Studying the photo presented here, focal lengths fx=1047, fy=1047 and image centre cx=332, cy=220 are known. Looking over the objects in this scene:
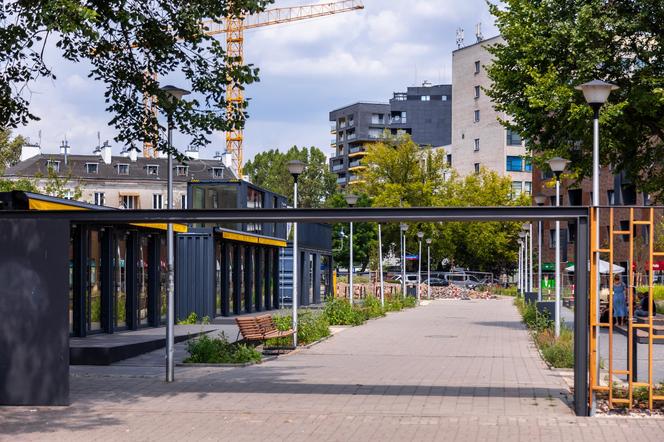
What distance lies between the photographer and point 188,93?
15.9 metres

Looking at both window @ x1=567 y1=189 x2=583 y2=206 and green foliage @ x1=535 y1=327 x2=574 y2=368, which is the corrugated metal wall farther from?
window @ x1=567 y1=189 x2=583 y2=206

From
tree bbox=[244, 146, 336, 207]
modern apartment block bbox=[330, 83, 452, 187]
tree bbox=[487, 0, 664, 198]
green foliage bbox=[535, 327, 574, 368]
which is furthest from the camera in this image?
modern apartment block bbox=[330, 83, 452, 187]

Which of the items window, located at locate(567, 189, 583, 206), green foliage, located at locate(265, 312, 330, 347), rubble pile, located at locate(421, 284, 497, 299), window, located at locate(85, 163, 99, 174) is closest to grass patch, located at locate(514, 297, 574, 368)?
green foliage, located at locate(265, 312, 330, 347)

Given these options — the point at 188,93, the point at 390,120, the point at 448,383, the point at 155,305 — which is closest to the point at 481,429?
the point at 448,383

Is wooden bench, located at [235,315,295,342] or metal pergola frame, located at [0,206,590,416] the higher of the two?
metal pergola frame, located at [0,206,590,416]

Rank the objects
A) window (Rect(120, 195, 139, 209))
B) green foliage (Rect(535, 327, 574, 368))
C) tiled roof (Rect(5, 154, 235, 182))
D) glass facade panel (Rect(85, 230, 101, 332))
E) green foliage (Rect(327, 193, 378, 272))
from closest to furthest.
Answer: green foliage (Rect(535, 327, 574, 368)) → glass facade panel (Rect(85, 230, 101, 332)) → green foliage (Rect(327, 193, 378, 272)) → tiled roof (Rect(5, 154, 235, 182)) → window (Rect(120, 195, 139, 209))

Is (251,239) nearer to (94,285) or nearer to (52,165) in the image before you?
(94,285)

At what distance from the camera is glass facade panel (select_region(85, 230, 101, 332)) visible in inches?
850

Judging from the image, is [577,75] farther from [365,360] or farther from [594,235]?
[594,235]

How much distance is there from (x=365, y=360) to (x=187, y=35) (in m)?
7.24

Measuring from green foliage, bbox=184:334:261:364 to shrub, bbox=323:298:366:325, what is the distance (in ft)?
39.1

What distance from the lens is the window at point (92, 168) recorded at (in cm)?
9081

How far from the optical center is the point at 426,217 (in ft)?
42.4

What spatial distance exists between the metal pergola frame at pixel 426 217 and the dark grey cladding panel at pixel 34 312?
300 mm
